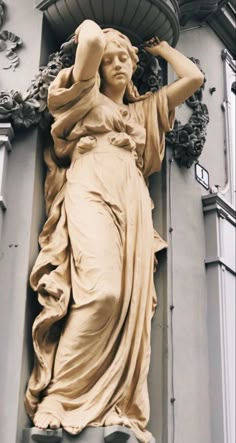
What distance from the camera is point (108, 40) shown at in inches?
241

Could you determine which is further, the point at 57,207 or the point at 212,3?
the point at 212,3

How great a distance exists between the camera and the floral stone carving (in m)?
5.93

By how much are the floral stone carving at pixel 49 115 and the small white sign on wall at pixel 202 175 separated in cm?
27

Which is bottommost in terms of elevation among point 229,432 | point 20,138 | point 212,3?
point 229,432

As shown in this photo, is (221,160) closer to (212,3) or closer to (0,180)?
(212,3)

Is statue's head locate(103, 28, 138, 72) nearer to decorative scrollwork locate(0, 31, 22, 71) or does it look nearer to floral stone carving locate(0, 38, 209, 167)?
floral stone carving locate(0, 38, 209, 167)

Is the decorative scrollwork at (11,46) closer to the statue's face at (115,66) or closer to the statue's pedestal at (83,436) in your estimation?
the statue's face at (115,66)

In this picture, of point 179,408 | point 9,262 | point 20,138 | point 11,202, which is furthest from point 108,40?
point 179,408

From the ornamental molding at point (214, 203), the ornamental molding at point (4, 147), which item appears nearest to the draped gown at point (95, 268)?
the ornamental molding at point (4, 147)

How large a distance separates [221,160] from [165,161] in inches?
49.7

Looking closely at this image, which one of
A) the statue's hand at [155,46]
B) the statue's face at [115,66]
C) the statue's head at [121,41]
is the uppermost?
the statue's hand at [155,46]

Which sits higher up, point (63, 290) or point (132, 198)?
point (132, 198)

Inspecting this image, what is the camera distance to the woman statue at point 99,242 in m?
5.20

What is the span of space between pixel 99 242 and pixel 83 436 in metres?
1.18
